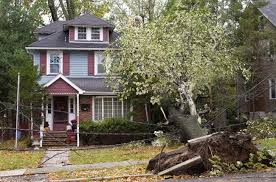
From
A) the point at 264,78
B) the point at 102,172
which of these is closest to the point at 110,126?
the point at 264,78

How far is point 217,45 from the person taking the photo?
23719mm

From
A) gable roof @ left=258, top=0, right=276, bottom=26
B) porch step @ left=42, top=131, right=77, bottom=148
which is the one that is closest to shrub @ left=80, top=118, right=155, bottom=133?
porch step @ left=42, top=131, right=77, bottom=148

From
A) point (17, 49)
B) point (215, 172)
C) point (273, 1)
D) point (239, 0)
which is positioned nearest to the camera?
point (215, 172)

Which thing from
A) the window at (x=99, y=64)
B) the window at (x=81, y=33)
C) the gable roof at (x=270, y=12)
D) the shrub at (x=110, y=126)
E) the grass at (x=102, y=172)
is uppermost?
the gable roof at (x=270, y=12)

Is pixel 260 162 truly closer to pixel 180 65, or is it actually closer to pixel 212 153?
pixel 212 153

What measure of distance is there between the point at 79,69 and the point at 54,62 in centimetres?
162

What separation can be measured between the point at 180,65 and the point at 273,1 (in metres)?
19.7

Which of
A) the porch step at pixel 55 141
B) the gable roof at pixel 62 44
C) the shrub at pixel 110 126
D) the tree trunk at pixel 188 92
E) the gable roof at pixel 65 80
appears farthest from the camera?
the gable roof at pixel 62 44

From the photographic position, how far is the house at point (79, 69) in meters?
28.5

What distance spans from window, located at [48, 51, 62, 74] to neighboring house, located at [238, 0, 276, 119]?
1164 cm

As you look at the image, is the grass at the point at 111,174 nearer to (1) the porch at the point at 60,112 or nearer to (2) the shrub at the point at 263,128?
(2) the shrub at the point at 263,128

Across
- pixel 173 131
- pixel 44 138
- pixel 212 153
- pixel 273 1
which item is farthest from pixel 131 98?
pixel 273 1

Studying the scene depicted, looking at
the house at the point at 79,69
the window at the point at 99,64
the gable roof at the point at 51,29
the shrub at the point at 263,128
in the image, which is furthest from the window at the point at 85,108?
the shrub at the point at 263,128

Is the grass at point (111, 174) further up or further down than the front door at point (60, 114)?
further down
